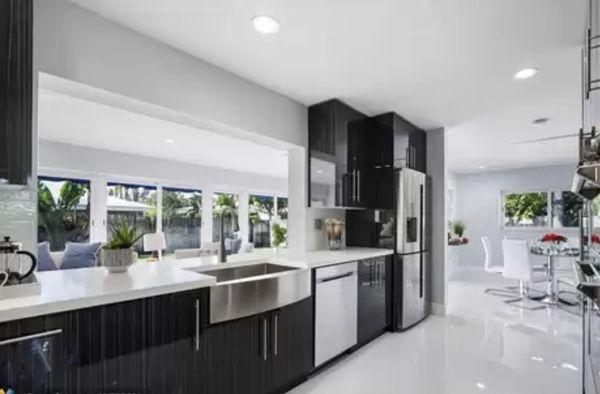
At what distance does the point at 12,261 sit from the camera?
1429 millimetres

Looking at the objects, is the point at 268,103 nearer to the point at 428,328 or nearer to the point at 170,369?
the point at 170,369

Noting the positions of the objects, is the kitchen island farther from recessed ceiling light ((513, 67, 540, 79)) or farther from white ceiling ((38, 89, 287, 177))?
recessed ceiling light ((513, 67, 540, 79))

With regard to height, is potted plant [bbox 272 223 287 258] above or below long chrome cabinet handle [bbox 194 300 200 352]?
above

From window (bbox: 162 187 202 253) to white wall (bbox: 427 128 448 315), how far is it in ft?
A: 16.8

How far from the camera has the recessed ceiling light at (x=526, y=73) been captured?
8.41ft

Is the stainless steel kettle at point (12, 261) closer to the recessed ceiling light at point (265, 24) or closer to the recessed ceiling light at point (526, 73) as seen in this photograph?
the recessed ceiling light at point (265, 24)

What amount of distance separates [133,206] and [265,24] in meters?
5.65

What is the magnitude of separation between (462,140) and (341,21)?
3.82 m

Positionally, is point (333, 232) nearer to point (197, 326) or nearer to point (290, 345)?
point (290, 345)

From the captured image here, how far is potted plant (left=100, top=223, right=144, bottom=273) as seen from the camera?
1974 millimetres

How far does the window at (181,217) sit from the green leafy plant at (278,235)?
4362mm

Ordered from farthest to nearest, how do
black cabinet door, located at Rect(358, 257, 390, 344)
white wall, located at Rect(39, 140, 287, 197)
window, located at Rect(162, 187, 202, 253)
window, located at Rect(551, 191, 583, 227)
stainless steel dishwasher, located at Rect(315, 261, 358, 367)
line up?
1. window, located at Rect(551, 191, 583, 227)
2. window, located at Rect(162, 187, 202, 253)
3. white wall, located at Rect(39, 140, 287, 197)
4. black cabinet door, located at Rect(358, 257, 390, 344)
5. stainless steel dishwasher, located at Rect(315, 261, 358, 367)

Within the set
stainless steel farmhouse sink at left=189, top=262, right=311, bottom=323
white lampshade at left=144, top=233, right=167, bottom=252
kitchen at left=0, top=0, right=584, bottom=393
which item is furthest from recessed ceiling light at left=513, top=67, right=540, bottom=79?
white lampshade at left=144, top=233, right=167, bottom=252

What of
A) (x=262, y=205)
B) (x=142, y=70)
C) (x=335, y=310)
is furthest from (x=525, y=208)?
(x=142, y=70)
